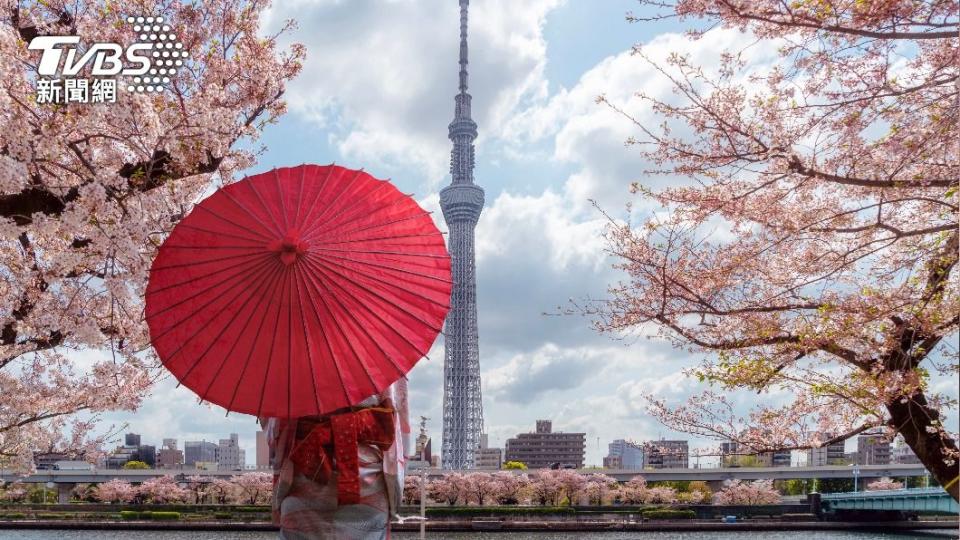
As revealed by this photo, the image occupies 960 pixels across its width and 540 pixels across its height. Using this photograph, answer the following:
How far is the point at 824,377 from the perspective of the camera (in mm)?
5090

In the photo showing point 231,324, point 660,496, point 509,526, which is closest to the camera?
point 231,324

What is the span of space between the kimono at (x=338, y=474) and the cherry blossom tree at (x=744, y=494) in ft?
185

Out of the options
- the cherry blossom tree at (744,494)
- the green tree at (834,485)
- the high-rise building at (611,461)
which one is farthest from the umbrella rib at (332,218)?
the high-rise building at (611,461)

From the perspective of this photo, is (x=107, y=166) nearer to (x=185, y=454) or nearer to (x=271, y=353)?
(x=271, y=353)

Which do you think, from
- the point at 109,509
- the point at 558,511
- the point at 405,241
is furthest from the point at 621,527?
the point at 405,241

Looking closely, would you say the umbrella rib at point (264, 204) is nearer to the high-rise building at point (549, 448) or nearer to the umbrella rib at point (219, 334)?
the umbrella rib at point (219, 334)

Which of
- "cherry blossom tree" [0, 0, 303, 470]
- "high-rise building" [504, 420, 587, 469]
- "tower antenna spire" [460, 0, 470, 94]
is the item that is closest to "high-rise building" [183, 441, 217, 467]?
"high-rise building" [504, 420, 587, 469]

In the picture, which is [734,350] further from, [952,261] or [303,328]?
[303,328]

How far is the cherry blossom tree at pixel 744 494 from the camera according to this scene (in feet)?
181

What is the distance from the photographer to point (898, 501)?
140ft

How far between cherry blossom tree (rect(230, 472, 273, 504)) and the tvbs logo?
49365 millimetres

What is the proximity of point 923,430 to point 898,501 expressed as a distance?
42.5 metres

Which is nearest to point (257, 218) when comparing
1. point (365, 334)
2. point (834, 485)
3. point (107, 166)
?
point (365, 334)

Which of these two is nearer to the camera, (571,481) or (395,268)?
(395,268)
